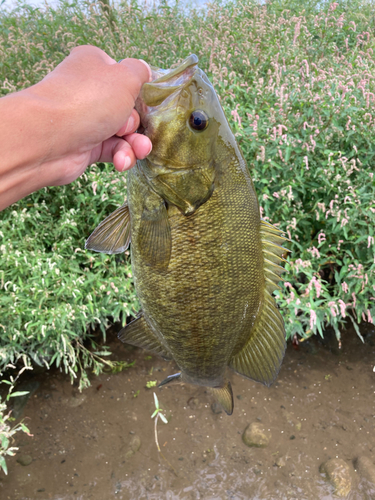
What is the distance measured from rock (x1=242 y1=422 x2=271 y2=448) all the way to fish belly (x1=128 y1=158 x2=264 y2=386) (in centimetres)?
170

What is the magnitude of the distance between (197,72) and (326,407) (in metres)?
2.75

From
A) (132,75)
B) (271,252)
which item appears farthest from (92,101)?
(271,252)

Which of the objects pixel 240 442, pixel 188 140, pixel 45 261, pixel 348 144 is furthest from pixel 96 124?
pixel 240 442

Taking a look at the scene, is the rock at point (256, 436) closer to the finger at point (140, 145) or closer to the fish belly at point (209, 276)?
the fish belly at point (209, 276)

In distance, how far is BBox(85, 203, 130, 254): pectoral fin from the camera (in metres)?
1.37

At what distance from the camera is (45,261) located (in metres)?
2.80

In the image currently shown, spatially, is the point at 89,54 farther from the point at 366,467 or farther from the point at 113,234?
the point at 366,467

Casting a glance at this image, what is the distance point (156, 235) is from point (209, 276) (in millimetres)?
223

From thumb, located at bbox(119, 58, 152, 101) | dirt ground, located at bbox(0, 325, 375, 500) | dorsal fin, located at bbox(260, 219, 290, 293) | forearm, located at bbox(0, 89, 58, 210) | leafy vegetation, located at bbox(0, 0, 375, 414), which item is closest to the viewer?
forearm, located at bbox(0, 89, 58, 210)

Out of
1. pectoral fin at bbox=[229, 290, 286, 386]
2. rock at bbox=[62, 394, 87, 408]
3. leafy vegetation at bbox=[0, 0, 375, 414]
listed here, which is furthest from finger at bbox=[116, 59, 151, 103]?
rock at bbox=[62, 394, 87, 408]

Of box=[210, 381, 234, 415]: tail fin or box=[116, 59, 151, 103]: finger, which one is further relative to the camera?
box=[210, 381, 234, 415]: tail fin

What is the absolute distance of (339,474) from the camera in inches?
105

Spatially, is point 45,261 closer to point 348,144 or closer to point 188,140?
point 188,140

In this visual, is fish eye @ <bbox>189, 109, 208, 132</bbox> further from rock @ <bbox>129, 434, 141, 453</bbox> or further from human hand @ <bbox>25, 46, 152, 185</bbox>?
rock @ <bbox>129, 434, 141, 453</bbox>
